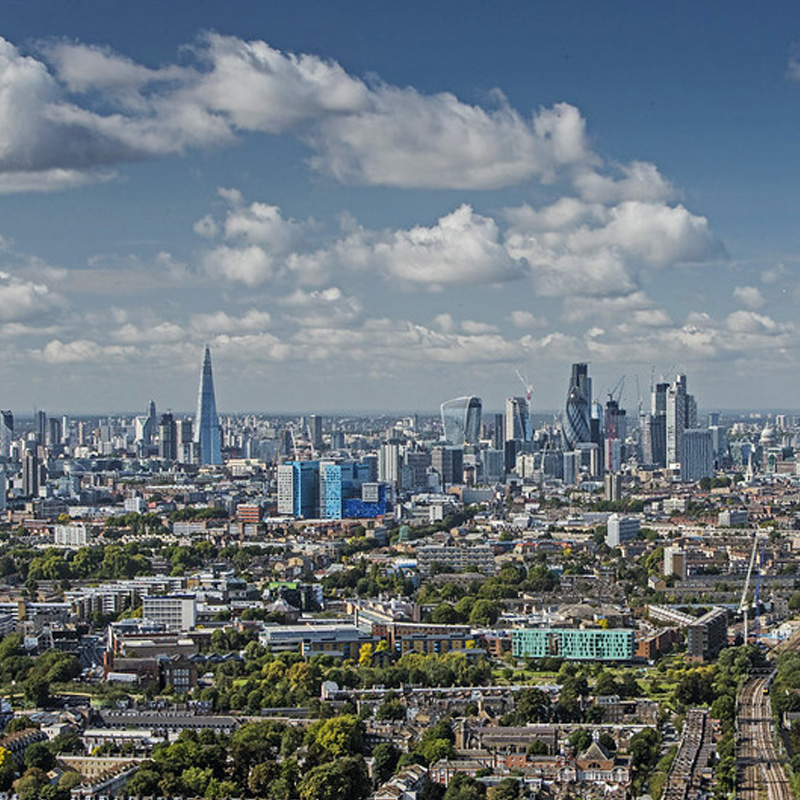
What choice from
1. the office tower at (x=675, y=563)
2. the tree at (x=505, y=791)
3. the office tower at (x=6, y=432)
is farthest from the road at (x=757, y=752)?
the office tower at (x=6, y=432)

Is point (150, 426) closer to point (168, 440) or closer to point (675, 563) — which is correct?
point (168, 440)

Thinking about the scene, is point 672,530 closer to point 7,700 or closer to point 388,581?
point 388,581

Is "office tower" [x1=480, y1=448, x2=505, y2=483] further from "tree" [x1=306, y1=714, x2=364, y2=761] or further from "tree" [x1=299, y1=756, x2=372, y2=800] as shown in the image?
"tree" [x1=299, y1=756, x2=372, y2=800]

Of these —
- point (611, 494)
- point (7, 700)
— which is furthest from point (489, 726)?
point (611, 494)

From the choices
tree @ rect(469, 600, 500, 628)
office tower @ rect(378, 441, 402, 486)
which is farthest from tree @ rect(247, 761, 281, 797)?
office tower @ rect(378, 441, 402, 486)

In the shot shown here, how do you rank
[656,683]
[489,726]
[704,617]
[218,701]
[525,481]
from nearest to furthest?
[489,726] → [218,701] → [656,683] → [704,617] → [525,481]

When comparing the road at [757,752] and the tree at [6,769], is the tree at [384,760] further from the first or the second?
the tree at [6,769]
